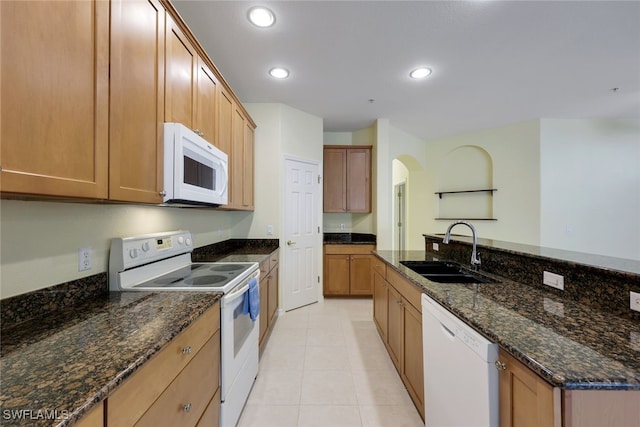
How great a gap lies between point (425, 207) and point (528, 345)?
4.41 meters

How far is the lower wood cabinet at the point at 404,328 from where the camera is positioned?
151 centimetres

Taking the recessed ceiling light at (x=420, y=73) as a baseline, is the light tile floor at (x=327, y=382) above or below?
below

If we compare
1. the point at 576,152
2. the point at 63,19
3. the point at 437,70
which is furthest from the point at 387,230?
the point at 63,19

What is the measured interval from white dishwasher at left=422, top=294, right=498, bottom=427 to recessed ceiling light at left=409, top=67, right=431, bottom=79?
222 centimetres

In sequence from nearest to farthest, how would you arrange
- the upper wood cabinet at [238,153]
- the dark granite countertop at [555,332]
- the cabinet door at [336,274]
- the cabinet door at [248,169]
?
1. the dark granite countertop at [555,332]
2. the upper wood cabinet at [238,153]
3. the cabinet door at [248,169]
4. the cabinet door at [336,274]

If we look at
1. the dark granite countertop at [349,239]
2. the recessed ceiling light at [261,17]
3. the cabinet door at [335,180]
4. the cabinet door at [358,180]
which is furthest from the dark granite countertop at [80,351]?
the cabinet door at [358,180]

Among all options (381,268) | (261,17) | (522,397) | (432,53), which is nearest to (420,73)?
(432,53)

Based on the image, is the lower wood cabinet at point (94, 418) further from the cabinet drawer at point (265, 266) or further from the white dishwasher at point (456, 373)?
the cabinet drawer at point (265, 266)

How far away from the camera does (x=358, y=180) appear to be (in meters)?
3.99

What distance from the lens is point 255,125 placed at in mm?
3066

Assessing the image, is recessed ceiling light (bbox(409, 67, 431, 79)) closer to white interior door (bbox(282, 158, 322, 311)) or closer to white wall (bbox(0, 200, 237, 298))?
white interior door (bbox(282, 158, 322, 311))

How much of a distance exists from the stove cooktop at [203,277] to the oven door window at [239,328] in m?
0.19

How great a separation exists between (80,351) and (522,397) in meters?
1.38

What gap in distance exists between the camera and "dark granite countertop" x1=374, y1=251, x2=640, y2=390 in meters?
0.64
